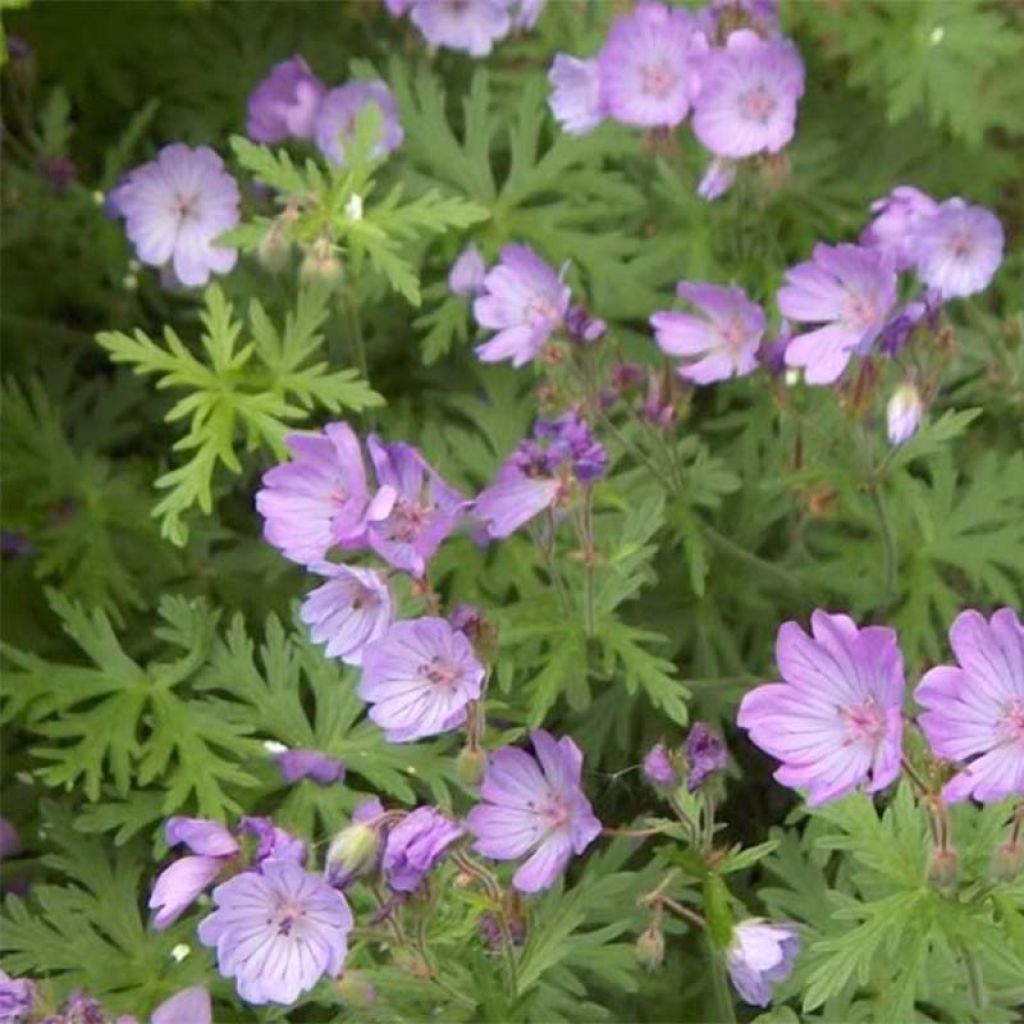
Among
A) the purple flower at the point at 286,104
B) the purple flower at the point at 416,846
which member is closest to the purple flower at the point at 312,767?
the purple flower at the point at 416,846

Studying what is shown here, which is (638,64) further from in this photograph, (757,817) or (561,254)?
(757,817)

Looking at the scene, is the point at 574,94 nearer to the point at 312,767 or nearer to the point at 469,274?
the point at 469,274

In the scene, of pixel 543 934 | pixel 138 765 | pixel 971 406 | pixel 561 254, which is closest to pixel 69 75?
pixel 561 254

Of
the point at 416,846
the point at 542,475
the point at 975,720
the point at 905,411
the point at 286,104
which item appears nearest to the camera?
the point at 975,720

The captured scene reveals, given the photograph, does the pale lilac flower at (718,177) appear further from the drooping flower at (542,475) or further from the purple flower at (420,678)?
the purple flower at (420,678)

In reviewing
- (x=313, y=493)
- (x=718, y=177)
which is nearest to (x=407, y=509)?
(x=313, y=493)

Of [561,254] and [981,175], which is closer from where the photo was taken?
[561,254]
